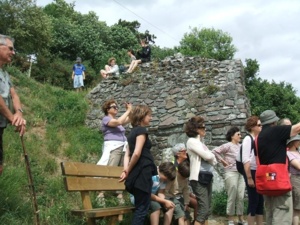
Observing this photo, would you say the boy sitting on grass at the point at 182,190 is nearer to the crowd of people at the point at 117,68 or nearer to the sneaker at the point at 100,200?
the sneaker at the point at 100,200

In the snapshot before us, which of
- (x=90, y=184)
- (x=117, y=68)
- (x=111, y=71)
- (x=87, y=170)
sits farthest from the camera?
(x=117, y=68)

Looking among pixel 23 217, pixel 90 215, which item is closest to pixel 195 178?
pixel 90 215

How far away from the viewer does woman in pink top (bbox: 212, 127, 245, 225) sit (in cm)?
612

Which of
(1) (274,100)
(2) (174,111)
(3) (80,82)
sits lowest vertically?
(2) (174,111)

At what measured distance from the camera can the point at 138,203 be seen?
4230 millimetres

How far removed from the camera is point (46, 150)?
334 inches

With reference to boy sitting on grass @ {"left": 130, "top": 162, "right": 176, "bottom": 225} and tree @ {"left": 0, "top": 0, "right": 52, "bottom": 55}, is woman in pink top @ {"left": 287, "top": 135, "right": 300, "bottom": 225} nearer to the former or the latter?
boy sitting on grass @ {"left": 130, "top": 162, "right": 176, "bottom": 225}

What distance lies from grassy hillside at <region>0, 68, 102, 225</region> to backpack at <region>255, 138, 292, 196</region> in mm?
2202

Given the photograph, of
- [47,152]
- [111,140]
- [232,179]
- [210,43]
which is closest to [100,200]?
[111,140]

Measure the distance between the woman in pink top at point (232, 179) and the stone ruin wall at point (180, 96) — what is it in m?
2.37

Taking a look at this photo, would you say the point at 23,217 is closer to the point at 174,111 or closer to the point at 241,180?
the point at 241,180

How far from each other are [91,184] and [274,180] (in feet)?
6.96

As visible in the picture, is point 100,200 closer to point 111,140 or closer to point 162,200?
point 162,200

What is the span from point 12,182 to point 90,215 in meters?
1.81
